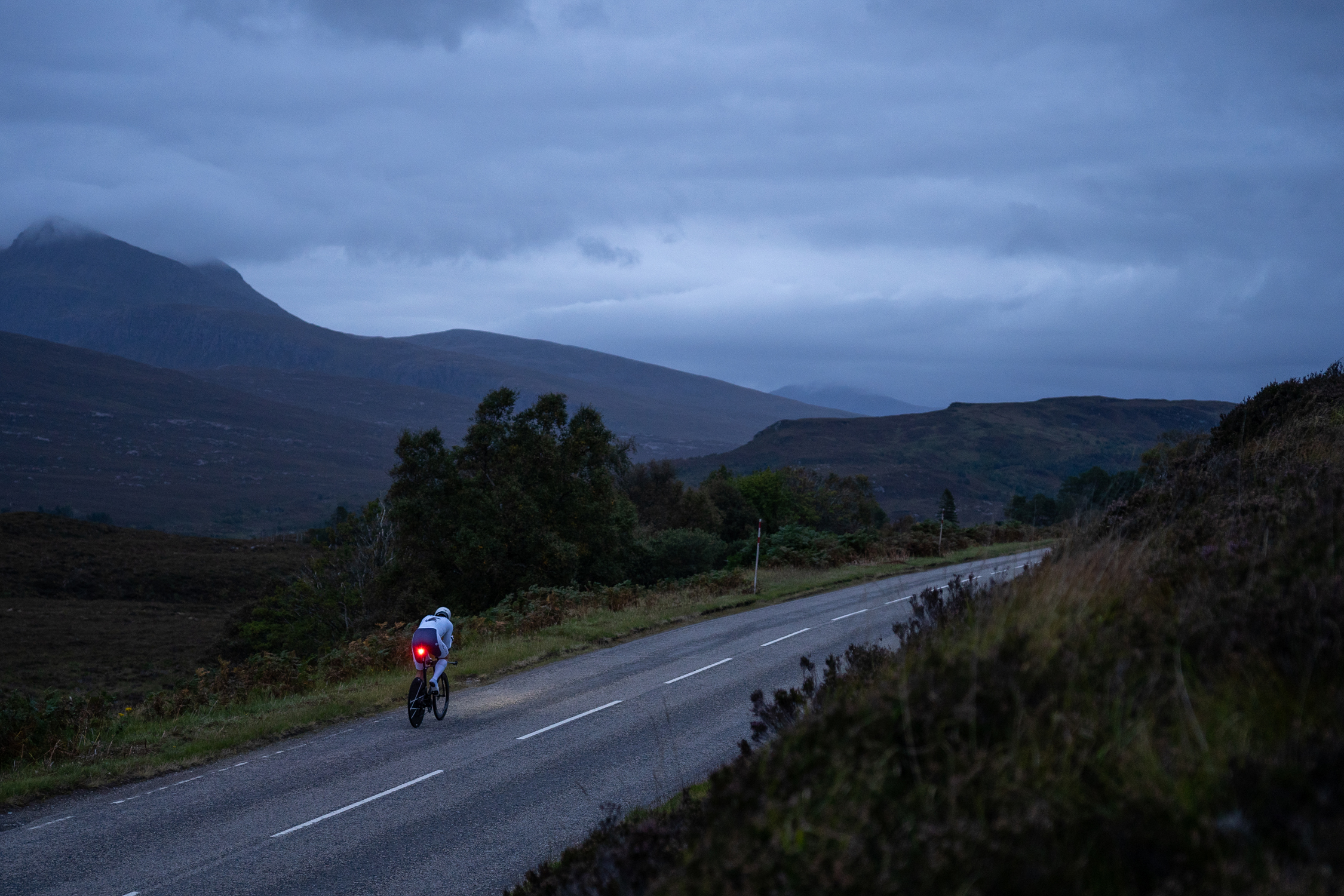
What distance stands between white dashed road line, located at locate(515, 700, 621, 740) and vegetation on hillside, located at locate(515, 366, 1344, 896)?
20.6 feet

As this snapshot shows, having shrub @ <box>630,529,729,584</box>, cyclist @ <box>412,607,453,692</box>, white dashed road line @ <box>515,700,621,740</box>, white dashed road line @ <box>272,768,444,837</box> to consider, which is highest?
cyclist @ <box>412,607,453,692</box>

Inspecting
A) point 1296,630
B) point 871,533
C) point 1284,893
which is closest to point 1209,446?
point 1296,630

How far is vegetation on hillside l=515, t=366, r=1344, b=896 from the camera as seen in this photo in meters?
2.87

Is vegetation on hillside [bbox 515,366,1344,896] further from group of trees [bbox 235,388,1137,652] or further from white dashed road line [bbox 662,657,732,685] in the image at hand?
group of trees [bbox 235,388,1137,652]

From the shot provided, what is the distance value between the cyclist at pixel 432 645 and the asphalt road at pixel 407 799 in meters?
0.70

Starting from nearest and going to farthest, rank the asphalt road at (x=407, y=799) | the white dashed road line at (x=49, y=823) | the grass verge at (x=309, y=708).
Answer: the asphalt road at (x=407, y=799) < the white dashed road line at (x=49, y=823) < the grass verge at (x=309, y=708)

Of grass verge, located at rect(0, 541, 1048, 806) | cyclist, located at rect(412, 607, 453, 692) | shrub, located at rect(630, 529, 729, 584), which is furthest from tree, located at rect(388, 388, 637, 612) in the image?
cyclist, located at rect(412, 607, 453, 692)

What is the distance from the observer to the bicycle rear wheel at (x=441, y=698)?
40.4 ft

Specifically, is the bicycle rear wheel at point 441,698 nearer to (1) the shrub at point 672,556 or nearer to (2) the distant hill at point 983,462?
(1) the shrub at point 672,556

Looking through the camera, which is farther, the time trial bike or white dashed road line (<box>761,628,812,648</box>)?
white dashed road line (<box>761,628,812,648</box>)

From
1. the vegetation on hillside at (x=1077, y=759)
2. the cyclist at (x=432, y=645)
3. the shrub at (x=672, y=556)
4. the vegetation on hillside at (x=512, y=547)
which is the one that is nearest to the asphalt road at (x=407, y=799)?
the cyclist at (x=432, y=645)

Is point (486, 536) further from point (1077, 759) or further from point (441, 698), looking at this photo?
point (1077, 759)

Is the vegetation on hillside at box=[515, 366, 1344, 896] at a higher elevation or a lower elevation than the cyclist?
higher

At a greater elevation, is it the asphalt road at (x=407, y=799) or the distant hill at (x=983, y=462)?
the distant hill at (x=983, y=462)
